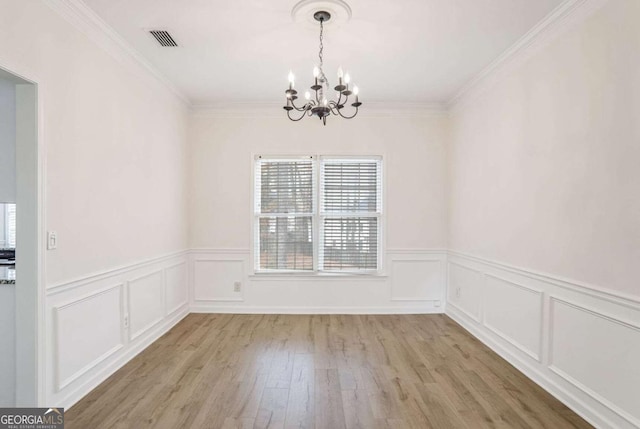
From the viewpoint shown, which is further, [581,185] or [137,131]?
[137,131]

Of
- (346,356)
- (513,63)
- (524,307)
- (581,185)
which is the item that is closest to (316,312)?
(346,356)

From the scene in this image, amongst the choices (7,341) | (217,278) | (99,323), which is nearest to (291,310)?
(217,278)

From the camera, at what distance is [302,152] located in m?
4.64

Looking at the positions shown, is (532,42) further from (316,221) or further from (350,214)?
(316,221)

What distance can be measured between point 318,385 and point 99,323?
1.83m

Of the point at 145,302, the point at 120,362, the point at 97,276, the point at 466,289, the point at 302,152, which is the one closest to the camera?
the point at 97,276

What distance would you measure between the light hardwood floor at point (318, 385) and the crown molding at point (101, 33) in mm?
2725

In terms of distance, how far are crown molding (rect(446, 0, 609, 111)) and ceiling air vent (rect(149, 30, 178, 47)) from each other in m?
2.98

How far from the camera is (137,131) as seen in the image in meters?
3.36

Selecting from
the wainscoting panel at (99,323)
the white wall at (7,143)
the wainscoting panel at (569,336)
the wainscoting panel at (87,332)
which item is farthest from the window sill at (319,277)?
the white wall at (7,143)

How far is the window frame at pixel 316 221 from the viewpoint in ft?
15.3

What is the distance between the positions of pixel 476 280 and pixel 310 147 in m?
2.63

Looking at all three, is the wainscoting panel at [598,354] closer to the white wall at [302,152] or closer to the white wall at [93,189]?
the white wall at [302,152]

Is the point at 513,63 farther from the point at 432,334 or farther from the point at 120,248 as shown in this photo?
the point at 120,248
